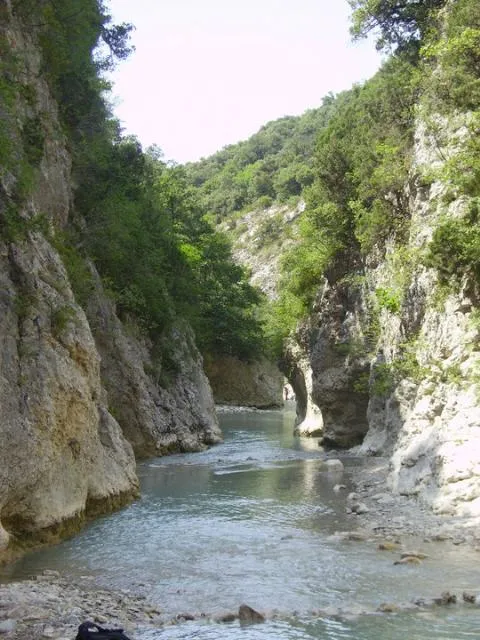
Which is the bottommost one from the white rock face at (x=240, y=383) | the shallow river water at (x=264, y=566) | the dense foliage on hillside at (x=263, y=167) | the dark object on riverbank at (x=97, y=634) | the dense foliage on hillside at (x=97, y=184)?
the shallow river water at (x=264, y=566)

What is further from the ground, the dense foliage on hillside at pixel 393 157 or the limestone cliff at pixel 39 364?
the dense foliage on hillside at pixel 393 157

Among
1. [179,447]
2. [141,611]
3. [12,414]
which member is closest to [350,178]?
[179,447]

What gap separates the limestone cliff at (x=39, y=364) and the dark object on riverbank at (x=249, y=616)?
4.42 metres

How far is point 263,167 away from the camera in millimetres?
130375

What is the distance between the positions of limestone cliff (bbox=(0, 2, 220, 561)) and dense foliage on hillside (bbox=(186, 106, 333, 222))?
79291 millimetres

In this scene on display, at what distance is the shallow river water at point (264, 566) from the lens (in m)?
8.90

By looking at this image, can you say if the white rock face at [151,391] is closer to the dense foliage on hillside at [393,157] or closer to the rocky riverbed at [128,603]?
the dense foliage on hillside at [393,157]

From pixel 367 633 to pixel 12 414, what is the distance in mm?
6900

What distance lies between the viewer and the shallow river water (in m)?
8.90

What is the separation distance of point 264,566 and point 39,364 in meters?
5.66

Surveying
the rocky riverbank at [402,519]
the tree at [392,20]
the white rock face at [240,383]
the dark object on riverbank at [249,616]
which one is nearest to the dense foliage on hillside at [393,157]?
the tree at [392,20]

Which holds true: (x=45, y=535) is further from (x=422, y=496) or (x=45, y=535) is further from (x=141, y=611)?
(x=422, y=496)

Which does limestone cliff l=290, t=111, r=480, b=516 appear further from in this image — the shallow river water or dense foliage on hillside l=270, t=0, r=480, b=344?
the shallow river water

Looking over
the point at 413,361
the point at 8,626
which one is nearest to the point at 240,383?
the point at 413,361
